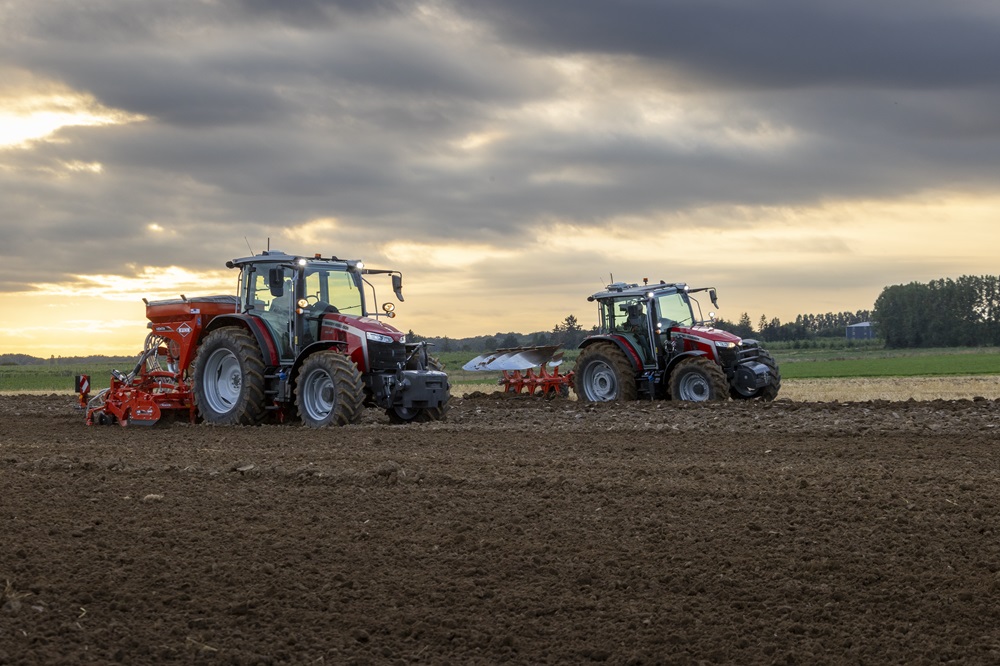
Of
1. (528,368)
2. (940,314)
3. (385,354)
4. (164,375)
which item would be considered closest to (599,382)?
(528,368)

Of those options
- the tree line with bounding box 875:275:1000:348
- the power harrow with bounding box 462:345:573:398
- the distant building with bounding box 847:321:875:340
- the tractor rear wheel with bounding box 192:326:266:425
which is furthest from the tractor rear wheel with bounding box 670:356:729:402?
the distant building with bounding box 847:321:875:340

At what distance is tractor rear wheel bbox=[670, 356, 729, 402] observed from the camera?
19.3 m

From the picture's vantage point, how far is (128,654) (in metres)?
5.69

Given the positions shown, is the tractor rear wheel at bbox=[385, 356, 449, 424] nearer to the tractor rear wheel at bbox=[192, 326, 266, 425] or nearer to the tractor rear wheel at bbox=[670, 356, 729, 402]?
the tractor rear wheel at bbox=[192, 326, 266, 425]

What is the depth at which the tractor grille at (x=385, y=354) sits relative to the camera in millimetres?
16438

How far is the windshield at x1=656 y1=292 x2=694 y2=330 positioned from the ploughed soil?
7.96 metres

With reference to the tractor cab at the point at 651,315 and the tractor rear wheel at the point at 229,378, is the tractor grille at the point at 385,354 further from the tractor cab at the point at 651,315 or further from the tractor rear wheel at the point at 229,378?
the tractor cab at the point at 651,315

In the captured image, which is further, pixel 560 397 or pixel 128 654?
pixel 560 397

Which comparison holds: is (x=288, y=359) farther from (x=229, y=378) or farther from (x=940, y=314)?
(x=940, y=314)

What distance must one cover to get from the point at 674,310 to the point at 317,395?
24.5 ft

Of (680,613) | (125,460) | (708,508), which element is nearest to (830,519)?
(708,508)

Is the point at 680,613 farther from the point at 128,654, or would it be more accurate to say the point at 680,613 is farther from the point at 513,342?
the point at 513,342

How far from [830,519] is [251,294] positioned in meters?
11.4

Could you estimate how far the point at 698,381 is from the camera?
19703 millimetres
